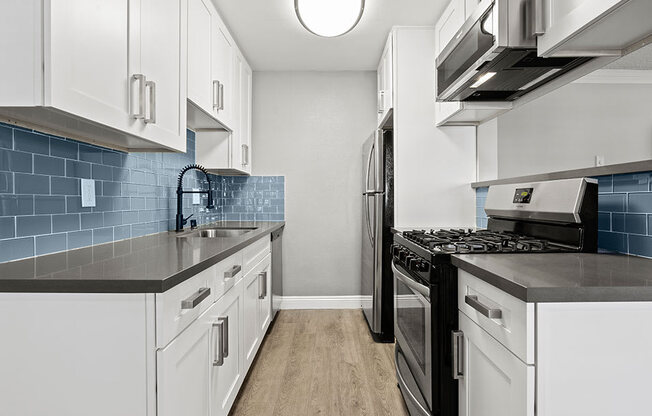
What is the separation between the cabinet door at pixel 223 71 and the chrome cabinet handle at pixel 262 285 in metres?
1.12

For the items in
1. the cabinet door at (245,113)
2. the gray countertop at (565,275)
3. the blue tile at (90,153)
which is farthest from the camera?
the cabinet door at (245,113)

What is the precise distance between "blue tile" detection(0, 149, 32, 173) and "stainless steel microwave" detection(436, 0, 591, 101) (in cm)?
175

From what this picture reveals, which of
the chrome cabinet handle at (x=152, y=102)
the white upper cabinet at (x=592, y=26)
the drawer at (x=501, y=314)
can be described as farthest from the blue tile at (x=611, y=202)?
the chrome cabinet handle at (x=152, y=102)

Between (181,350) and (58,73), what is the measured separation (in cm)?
87

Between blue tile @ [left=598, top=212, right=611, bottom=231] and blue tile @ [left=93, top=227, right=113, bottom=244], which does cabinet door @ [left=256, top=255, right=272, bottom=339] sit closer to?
blue tile @ [left=93, top=227, right=113, bottom=244]

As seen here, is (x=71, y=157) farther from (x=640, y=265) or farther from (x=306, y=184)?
(x=306, y=184)

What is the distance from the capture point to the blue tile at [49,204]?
142cm

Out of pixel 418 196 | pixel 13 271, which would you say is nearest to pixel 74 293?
pixel 13 271

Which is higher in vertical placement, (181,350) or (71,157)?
(71,157)

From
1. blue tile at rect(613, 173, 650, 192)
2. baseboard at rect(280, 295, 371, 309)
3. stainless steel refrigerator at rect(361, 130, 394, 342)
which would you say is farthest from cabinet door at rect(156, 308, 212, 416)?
baseboard at rect(280, 295, 371, 309)

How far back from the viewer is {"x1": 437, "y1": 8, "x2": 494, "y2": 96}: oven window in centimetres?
158

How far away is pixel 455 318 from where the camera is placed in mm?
1464

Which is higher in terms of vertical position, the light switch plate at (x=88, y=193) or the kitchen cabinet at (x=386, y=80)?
the kitchen cabinet at (x=386, y=80)

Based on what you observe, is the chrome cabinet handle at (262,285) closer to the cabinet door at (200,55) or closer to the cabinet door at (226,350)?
the cabinet door at (226,350)
